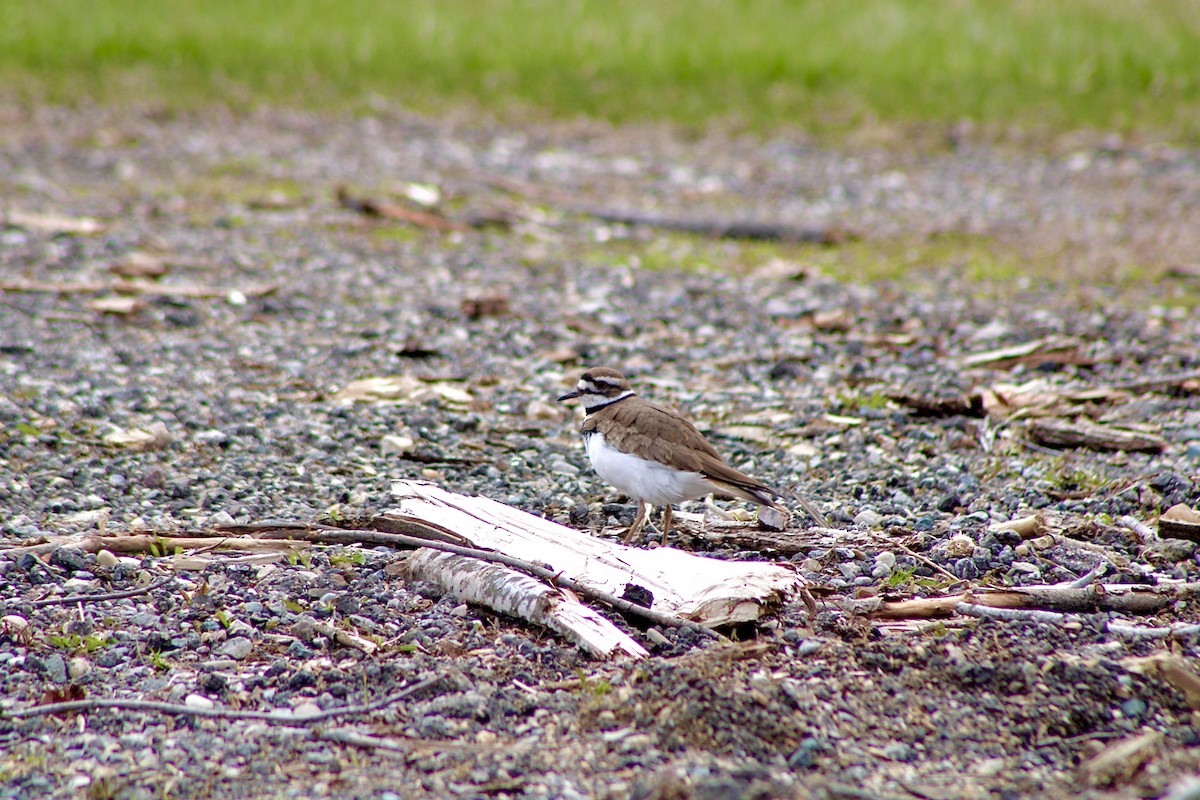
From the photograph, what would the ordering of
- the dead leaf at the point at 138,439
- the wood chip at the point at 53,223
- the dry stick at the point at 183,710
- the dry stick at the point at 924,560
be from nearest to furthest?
1. the dry stick at the point at 183,710
2. the dry stick at the point at 924,560
3. the dead leaf at the point at 138,439
4. the wood chip at the point at 53,223

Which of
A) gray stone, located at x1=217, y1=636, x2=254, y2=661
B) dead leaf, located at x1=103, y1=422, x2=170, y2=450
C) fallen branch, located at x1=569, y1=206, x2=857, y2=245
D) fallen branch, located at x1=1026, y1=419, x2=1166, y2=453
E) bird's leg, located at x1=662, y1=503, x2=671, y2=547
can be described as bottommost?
fallen branch, located at x1=569, y1=206, x2=857, y2=245

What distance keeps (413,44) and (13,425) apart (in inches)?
600

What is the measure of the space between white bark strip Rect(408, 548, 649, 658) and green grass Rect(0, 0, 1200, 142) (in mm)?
15294

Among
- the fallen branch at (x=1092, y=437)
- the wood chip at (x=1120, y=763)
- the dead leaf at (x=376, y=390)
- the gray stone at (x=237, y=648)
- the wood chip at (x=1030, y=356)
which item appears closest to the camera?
the wood chip at (x=1120, y=763)

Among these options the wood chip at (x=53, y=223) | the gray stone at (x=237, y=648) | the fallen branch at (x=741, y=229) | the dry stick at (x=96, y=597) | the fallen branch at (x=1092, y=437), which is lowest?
the wood chip at (x=53, y=223)

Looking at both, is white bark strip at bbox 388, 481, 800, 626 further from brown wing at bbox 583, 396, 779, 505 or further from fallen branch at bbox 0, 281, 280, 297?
fallen branch at bbox 0, 281, 280, 297

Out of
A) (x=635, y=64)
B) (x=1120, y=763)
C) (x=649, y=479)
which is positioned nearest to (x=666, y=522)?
(x=649, y=479)

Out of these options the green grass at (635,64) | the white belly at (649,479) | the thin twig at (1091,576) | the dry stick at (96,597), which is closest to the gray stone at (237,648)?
the dry stick at (96,597)

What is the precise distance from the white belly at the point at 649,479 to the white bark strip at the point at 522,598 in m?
1.07

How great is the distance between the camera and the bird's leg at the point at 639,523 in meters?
6.89

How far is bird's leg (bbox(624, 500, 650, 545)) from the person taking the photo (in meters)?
6.89

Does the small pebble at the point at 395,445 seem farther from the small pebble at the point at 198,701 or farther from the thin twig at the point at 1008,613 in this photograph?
the thin twig at the point at 1008,613

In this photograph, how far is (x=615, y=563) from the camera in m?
5.96

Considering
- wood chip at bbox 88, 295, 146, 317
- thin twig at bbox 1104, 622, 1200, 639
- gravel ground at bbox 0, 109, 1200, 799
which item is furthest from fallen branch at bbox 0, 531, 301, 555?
wood chip at bbox 88, 295, 146, 317
